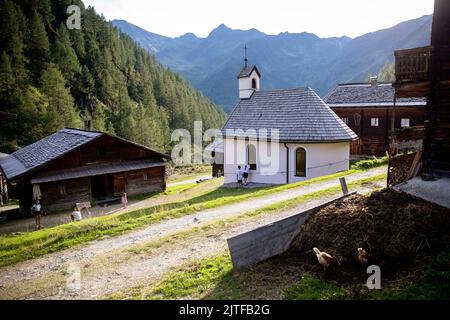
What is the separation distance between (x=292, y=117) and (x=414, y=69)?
45.9 ft

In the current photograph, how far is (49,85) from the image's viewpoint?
55844 mm

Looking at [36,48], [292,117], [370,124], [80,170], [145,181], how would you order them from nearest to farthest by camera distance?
[292,117] < [80,170] < [145,181] < [370,124] < [36,48]

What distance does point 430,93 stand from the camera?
10688 mm

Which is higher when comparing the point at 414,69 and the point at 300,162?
the point at 414,69

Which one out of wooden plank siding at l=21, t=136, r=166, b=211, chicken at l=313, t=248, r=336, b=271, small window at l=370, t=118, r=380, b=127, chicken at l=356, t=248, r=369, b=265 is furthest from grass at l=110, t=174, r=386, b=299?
small window at l=370, t=118, r=380, b=127

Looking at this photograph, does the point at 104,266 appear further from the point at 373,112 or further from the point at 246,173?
the point at 373,112

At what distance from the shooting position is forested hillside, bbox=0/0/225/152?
4797cm

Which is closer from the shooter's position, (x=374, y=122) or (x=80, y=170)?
(x=80, y=170)

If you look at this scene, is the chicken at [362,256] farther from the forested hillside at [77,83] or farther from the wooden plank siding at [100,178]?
the forested hillside at [77,83]

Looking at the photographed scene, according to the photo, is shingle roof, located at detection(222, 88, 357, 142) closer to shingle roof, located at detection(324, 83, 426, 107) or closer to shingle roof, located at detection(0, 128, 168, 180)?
shingle roof, located at detection(324, 83, 426, 107)

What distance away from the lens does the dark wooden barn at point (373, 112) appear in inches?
1150

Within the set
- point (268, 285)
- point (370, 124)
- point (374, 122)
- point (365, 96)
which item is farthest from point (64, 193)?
point (365, 96)

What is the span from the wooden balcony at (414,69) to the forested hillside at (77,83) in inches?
1320

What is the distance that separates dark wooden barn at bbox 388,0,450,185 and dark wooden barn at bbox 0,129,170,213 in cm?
2167
